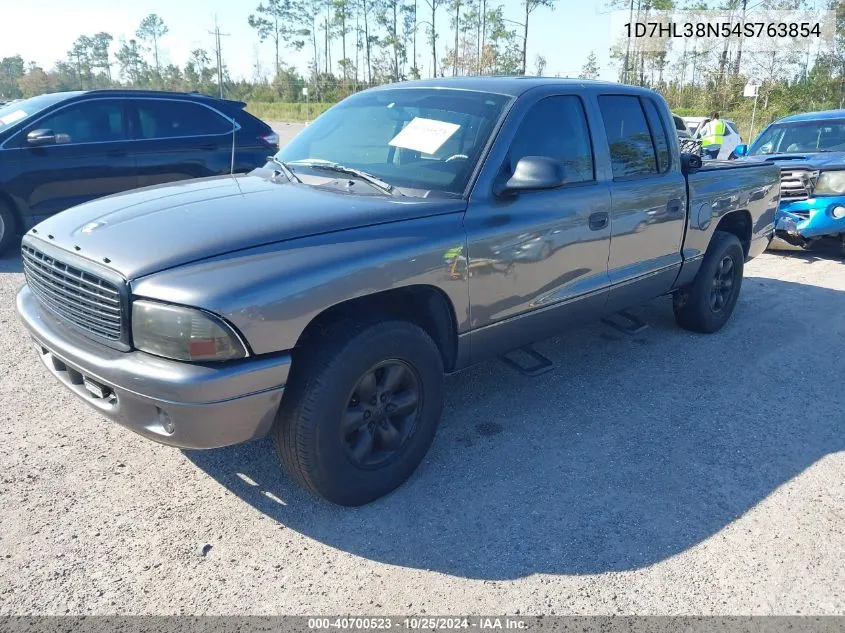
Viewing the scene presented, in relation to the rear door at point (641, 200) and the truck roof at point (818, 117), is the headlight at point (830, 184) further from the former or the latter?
the rear door at point (641, 200)

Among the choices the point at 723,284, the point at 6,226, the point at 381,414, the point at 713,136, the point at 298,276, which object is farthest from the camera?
the point at 713,136

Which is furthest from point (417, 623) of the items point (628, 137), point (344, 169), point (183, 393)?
point (628, 137)

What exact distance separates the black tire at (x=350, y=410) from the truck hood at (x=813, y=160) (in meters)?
6.64

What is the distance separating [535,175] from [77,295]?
6.90 ft

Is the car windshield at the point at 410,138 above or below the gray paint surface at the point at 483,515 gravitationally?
above

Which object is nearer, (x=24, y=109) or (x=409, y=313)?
(x=409, y=313)

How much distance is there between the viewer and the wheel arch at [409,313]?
108 inches

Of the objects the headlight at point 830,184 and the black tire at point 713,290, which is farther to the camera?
the headlight at point 830,184

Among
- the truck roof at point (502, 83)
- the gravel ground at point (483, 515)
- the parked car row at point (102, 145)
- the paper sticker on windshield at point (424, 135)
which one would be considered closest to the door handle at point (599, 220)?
the truck roof at point (502, 83)

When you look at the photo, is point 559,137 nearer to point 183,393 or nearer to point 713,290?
point 713,290

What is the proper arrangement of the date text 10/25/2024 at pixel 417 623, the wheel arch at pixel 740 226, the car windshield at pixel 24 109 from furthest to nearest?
1. the car windshield at pixel 24 109
2. the wheel arch at pixel 740 226
3. the date text 10/25/2024 at pixel 417 623

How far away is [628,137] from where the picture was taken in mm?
4238

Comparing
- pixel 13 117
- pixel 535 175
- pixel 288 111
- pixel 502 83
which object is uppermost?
pixel 288 111

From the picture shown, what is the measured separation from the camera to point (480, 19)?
60.4 m
